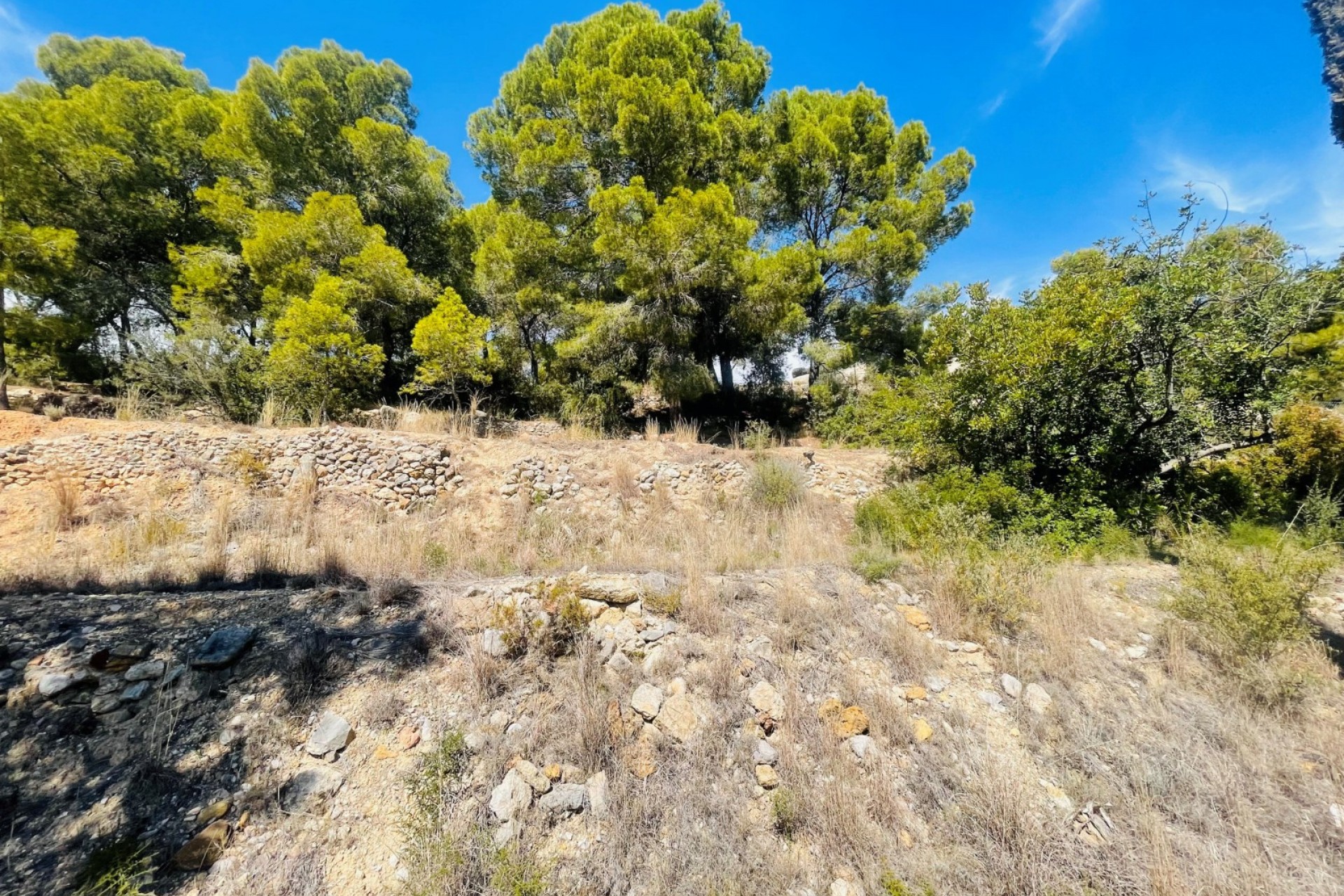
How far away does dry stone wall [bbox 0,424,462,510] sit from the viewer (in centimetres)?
587

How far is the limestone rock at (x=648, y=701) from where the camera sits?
7.51ft

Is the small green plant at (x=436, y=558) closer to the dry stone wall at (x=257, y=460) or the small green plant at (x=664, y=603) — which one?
the small green plant at (x=664, y=603)

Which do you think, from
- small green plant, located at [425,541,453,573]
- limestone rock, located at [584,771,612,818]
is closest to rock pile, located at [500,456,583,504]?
small green plant, located at [425,541,453,573]

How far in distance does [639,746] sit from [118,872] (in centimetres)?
184

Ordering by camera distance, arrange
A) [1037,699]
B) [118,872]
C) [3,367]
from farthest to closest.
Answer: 1. [3,367]
2. [1037,699]
3. [118,872]

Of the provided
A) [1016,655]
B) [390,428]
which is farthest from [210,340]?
[1016,655]

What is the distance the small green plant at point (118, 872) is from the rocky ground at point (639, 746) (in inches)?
0.8

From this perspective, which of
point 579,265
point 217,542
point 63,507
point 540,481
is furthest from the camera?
point 579,265

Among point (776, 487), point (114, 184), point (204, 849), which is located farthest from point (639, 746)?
point (114, 184)

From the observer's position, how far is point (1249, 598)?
279 centimetres

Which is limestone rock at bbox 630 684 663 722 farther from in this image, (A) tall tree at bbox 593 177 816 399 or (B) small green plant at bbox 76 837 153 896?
(A) tall tree at bbox 593 177 816 399

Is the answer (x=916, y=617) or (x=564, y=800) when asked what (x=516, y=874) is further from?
(x=916, y=617)

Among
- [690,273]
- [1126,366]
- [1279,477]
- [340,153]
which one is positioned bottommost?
[1279,477]

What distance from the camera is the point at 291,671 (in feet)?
7.50
